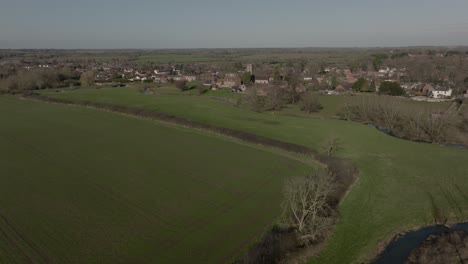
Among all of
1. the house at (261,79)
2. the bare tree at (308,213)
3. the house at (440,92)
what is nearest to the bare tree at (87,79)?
the house at (261,79)

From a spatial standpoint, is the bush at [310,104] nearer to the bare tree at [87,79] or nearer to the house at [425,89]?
the house at [425,89]

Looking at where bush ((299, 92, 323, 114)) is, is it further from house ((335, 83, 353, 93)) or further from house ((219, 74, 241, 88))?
house ((219, 74, 241, 88))

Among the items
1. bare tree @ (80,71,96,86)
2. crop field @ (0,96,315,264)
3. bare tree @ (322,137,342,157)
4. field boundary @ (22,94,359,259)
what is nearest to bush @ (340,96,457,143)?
bare tree @ (322,137,342,157)

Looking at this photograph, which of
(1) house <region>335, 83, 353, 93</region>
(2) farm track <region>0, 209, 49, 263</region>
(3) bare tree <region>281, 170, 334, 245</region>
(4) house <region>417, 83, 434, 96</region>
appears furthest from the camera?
(1) house <region>335, 83, 353, 93</region>

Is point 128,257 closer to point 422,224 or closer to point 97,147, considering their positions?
point 422,224

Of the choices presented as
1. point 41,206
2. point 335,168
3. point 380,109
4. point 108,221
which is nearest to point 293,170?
point 335,168

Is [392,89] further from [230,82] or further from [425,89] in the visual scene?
[230,82]
